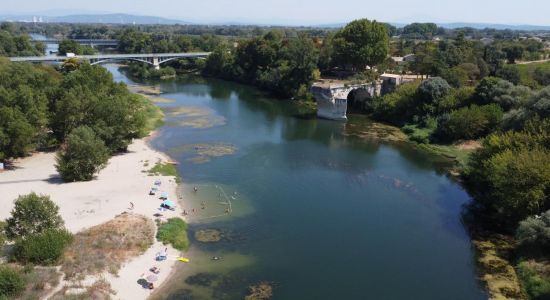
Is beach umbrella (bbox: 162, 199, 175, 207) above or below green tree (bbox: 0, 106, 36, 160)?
below

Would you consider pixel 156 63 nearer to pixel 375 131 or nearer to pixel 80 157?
pixel 375 131

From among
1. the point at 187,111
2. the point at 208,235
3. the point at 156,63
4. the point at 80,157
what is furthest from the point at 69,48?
the point at 208,235

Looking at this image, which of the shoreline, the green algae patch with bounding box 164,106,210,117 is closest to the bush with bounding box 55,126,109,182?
the shoreline

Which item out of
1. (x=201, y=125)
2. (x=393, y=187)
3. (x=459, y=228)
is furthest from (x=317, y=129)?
(x=459, y=228)

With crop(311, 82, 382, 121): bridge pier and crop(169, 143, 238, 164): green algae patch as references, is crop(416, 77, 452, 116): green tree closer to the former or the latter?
crop(311, 82, 382, 121): bridge pier

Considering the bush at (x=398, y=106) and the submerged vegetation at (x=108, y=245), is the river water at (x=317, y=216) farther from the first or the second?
the bush at (x=398, y=106)

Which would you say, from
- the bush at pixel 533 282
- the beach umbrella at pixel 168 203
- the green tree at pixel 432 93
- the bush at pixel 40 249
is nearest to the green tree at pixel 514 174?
the bush at pixel 533 282

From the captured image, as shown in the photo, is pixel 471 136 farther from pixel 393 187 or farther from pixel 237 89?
pixel 237 89
